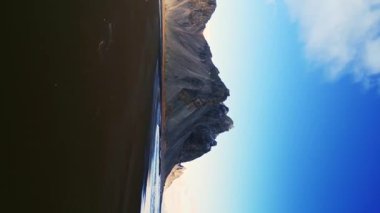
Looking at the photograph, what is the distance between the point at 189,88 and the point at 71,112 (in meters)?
18.7

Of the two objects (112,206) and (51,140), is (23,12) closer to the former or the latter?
(51,140)

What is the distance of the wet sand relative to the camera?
4398mm

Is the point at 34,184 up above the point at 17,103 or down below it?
below

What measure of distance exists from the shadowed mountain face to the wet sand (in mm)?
12785

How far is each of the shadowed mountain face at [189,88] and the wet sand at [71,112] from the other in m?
12.8

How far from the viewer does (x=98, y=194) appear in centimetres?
668

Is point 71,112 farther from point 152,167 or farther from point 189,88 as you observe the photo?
point 189,88

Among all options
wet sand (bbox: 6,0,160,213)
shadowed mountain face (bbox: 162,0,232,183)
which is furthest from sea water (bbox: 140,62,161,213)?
shadowed mountain face (bbox: 162,0,232,183)

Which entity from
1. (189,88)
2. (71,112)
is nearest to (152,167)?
(71,112)

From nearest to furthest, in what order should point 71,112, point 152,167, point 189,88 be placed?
point 71,112, point 152,167, point 189,88

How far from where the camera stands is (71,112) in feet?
18.4

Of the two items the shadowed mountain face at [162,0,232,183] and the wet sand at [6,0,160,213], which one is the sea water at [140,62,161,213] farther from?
the shadowed mountain face at [162,0,232,183]

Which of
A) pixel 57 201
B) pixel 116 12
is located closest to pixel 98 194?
pixel 57 201

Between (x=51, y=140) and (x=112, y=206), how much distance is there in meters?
3.28
